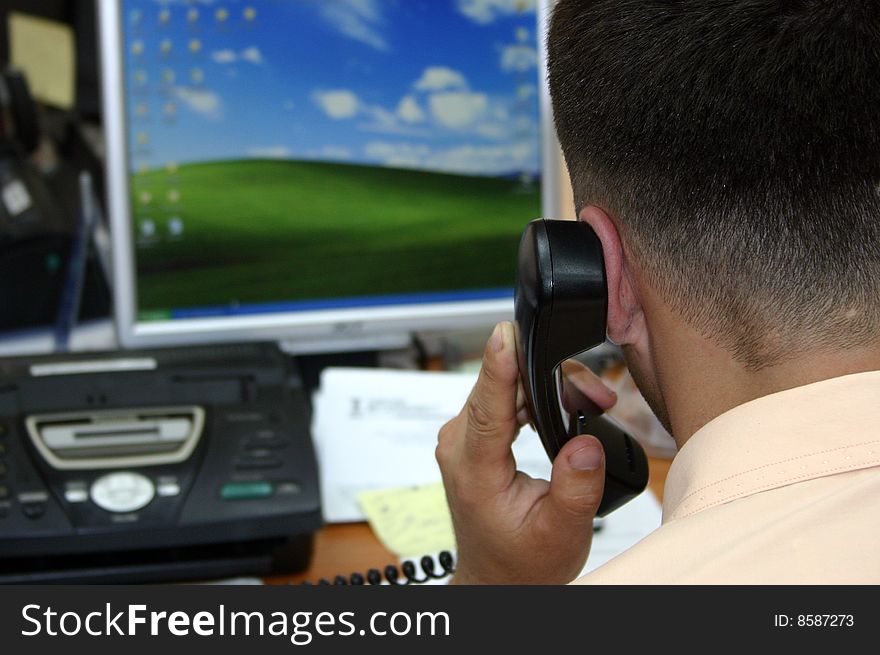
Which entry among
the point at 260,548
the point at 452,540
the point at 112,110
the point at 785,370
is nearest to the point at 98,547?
the point at 260,548

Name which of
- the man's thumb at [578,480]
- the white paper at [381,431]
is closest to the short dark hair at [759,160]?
the man's thumb at [578,480]

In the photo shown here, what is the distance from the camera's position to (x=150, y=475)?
0.92m

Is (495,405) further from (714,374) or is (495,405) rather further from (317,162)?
(317,162)

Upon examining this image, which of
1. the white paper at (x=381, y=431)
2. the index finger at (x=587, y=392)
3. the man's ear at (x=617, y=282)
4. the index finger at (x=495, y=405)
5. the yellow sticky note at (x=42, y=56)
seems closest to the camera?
the man's ear at (x=617, y=282)

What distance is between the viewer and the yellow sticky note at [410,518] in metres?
0.97

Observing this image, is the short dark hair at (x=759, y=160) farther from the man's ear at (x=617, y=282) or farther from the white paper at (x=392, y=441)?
the white paper at (x=392, y=441)

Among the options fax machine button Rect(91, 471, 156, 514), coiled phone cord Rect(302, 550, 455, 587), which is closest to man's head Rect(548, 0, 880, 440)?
coiled phone cord Rect(302, 550, 455, 587)

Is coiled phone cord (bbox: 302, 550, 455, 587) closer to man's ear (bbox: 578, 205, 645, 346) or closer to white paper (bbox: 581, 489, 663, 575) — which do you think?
white paper (bbox: 581, 489, 663, 575)

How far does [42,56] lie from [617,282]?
57.8 inches

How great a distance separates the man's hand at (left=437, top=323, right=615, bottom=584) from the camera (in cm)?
73

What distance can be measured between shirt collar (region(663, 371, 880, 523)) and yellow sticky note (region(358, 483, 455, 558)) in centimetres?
47

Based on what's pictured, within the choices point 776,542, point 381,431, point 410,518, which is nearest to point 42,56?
point 381,431

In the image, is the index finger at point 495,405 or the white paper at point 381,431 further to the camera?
the white paper at point 381,431

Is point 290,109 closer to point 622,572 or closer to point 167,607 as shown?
point 167,607
